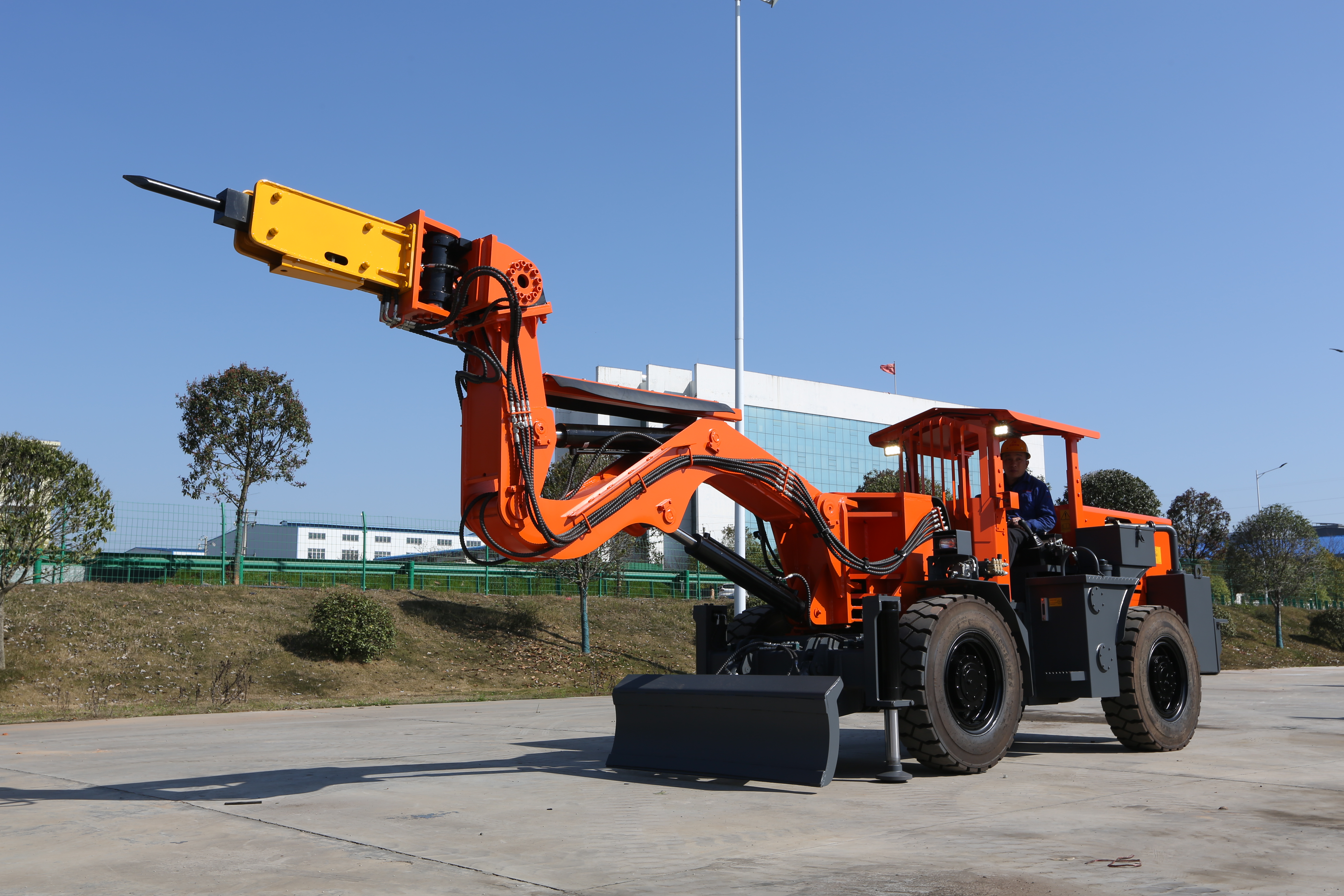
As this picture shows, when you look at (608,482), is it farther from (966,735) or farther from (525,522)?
(966,735)

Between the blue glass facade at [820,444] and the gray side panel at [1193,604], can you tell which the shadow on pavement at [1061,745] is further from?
→ the blue glass facade at [820,444]

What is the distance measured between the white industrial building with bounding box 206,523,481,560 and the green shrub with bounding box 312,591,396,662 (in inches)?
94.3

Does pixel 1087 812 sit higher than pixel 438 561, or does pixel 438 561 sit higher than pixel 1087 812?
pixel 438 561

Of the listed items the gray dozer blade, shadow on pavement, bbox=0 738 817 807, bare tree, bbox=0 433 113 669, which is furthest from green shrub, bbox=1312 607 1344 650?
bare tree, bbox=0 433 113 669

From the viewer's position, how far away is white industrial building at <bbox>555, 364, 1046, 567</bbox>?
195 feet

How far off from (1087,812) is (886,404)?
66101 mm

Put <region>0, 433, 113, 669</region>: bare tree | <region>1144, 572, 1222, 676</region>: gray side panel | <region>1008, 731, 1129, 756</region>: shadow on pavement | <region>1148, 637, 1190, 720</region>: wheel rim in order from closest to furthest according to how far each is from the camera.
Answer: <region>1008, 731, 1129, 756</region>: shadow on pavement, <region>1148, 637, 1190, 720</region>: wheel rim, <region>1144, 572, 1222, 676</region>: gray side panel, <region>0, 433, 113, 669</region>: bare tree

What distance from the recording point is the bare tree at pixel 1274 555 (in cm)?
3731

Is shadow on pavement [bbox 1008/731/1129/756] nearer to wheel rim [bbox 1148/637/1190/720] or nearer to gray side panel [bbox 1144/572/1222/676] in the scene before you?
wheel rim [bbox 1148/637/1190/720]

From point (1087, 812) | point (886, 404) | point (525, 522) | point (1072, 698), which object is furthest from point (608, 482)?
point (886, 404)

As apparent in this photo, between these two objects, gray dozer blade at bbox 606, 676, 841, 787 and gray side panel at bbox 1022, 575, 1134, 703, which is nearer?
gray dozer blade at bbox 606, 676, 841, 787

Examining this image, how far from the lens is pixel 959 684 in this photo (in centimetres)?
782

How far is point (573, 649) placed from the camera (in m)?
24.9

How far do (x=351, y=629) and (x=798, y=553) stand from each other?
48.9 feet
